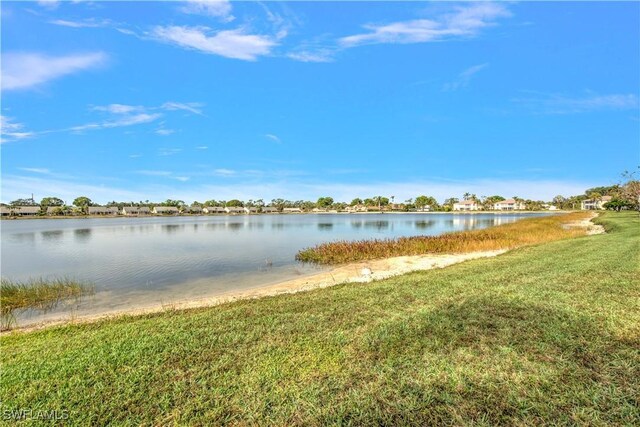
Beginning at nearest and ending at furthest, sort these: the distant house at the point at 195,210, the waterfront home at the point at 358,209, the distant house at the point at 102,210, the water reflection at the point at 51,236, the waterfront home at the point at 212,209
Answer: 1. the water reflection at the point at 51,236
2. the distant house at the point at 102,210
3. the distant house at the point at 195,210
4. the waterfront home at the point at 212,209
5. the waterfront home at the point at 358,209

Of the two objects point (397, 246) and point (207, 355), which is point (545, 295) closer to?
point (207, 355)

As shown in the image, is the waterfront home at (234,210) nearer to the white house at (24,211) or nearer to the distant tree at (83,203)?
the distant tree at (83,203)

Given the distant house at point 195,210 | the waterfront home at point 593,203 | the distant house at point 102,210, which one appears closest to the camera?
the waterfront home at point 593,203

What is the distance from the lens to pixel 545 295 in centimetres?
600

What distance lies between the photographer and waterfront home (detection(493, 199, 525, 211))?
164 metres

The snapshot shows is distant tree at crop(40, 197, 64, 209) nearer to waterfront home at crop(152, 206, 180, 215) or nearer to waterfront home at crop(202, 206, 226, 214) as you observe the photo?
waterfront home at crop(152, 206, 180, 215)

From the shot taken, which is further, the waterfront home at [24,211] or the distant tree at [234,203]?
the distant tree at [234,203]

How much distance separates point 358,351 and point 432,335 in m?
1.10

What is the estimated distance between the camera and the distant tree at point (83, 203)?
135 m

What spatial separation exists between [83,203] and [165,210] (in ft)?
108

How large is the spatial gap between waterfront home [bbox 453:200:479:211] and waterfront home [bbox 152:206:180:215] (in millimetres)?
143485

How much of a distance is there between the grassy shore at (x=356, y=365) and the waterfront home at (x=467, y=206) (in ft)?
574

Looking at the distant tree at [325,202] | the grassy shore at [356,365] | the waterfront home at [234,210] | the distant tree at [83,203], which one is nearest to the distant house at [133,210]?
the distant tree at [83,203]

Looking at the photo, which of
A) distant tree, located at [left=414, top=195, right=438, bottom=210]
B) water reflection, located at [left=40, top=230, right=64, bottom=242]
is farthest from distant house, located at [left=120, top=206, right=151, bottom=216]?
distant tree, located at [left=414, top=195, right=438, bottom=210]
